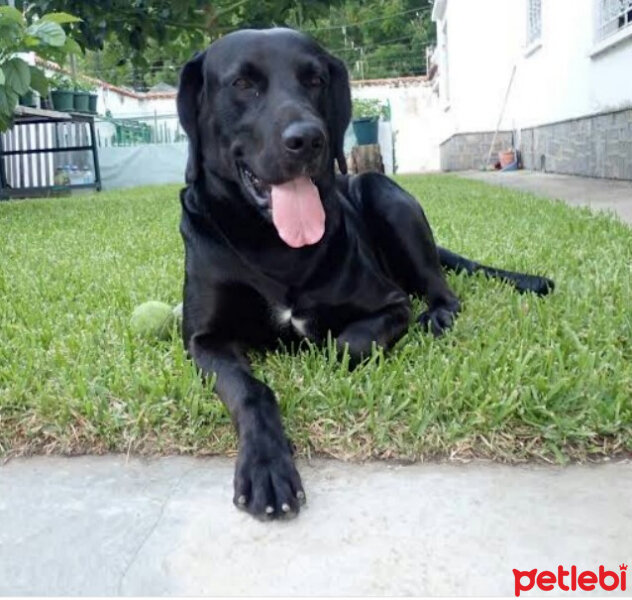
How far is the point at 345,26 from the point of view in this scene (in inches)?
1443

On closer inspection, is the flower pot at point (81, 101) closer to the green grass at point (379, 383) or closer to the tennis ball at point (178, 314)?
the green grass at point (379, 383)

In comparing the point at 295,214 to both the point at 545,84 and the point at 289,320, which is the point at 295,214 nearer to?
the point at 289,320

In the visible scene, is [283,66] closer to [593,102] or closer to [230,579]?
[230,579]

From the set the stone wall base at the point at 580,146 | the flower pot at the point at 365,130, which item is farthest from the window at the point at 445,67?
the stone wall base at the point at 580,146

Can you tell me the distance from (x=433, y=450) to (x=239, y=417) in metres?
0.41

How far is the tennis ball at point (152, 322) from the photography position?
2.37m

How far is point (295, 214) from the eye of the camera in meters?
2.11

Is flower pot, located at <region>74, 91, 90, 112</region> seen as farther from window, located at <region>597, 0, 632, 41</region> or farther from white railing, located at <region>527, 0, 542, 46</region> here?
window, located at <region>597, 0, 632, 41</region>

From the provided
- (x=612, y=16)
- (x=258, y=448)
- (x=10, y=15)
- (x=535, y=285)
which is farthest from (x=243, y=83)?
(x=612, y=16)

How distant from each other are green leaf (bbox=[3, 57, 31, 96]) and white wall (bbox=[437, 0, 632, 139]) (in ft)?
18.2

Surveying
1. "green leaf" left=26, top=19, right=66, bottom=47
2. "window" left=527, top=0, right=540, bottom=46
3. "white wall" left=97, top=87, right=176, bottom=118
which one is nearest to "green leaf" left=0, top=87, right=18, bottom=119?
"green leaf" left=26, top=19, right=66, bottom=47

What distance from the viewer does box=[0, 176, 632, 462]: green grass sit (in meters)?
1.59

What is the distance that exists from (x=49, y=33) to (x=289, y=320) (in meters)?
5.02

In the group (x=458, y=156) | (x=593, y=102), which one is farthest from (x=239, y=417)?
(x=458, y=156)
